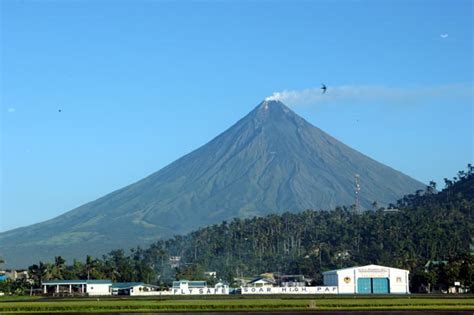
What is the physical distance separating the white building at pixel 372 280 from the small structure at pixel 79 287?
1137 inches

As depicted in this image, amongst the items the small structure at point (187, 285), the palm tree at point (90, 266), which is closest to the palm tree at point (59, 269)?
the palm tree at point (90, 266)

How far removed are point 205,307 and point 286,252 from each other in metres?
129

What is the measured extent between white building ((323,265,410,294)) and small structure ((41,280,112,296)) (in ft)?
94.7

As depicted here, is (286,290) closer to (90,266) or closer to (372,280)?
(372,280)

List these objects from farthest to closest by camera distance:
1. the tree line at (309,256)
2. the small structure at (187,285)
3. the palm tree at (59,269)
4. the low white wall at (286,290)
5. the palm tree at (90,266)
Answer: the tree line at (309,256) → the palm tree at (90,266) → the palm tree at (59,269) → the small structure at (187,285) → the low white wall at (286,290)

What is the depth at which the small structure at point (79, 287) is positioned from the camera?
A: 121 meters

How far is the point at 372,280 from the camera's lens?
403 ft

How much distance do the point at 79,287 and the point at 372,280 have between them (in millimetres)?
37047

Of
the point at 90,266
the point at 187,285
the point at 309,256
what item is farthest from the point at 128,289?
the point at 309,256

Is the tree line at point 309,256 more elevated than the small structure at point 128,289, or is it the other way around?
the tree line at point 309,256

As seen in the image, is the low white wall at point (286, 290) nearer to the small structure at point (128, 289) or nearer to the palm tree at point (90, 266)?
the small structure at point (128, 289)

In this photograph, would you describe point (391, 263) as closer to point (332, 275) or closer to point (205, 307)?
point (332, 275)

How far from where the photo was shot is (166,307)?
222ft

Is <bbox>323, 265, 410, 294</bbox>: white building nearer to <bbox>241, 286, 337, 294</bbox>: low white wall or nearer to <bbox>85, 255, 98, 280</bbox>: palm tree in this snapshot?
<bbox>241, 286, 337, 294</bbox>: low white wall
